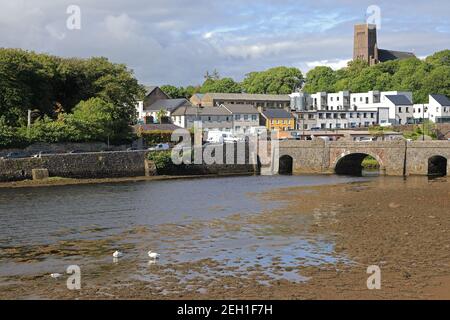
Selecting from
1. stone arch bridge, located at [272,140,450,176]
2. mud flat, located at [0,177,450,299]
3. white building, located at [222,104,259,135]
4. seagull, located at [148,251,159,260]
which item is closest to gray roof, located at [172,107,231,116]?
white building, located at [222,104,259,135]

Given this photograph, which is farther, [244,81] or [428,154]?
[244,81]

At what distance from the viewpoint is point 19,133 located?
5759 centimetres

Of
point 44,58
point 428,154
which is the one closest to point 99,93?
point 44,58

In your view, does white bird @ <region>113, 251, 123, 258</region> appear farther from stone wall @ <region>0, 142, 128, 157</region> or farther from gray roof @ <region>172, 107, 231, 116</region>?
gray roof @ <region>172, 107, 231, 116</region>

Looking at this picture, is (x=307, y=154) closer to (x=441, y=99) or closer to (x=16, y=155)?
(x=16, y=155)

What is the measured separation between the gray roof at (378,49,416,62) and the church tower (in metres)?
2.64

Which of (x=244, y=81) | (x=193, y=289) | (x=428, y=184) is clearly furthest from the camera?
(x=244, y=81)

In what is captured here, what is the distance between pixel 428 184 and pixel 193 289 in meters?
36.5

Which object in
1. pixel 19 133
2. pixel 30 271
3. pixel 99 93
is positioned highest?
pixel 99 93

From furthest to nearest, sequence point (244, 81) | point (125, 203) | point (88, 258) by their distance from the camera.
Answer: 1. point (244, 81)
2. point (125, 203)
3. point (88, 258)

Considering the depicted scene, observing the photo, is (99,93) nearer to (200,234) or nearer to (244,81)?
(200,234)

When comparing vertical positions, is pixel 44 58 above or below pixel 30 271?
above

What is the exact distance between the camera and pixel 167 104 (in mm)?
105188

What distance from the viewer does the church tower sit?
538 feet
